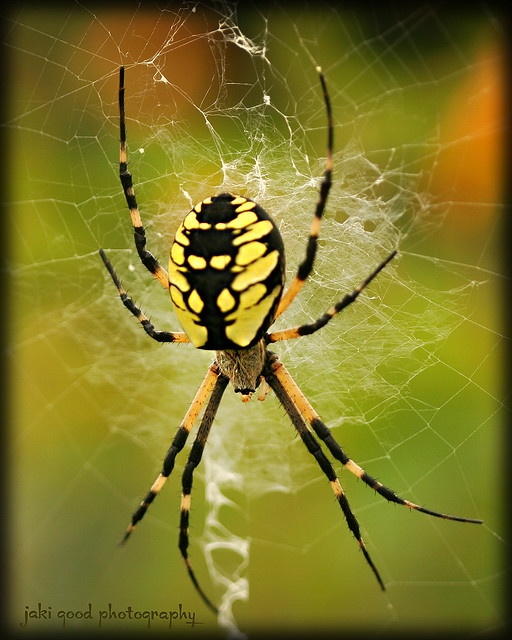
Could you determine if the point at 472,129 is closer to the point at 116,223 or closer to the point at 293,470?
the point at 116,223

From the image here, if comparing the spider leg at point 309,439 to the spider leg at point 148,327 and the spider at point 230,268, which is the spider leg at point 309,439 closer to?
the spider at point 230,268

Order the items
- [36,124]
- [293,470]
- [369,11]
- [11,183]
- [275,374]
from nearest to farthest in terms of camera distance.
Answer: [275,374]
[369,11]
[36,124]
[11,183]
[293,470]

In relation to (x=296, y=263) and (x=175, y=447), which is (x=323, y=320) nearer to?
(x=296, y=263)

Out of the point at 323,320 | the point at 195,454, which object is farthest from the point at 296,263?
the point at 195,454

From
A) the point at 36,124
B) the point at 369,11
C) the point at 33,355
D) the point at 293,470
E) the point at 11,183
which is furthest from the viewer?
the point at 293,470

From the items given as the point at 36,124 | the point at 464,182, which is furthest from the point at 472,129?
the point at 36,124

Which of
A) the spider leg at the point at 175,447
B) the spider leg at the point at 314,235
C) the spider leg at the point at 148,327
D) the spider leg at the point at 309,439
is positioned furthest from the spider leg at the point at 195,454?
the spider leg at the point at 314,235

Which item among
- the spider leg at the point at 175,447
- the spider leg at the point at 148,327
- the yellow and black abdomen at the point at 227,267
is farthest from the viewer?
the spider leg at the point at 175,447

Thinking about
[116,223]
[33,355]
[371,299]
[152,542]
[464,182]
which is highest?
[464,182]
